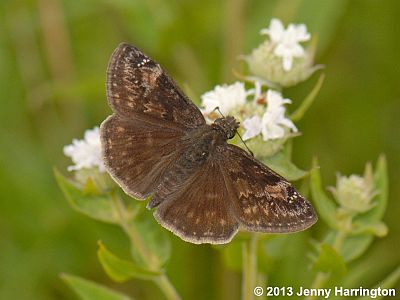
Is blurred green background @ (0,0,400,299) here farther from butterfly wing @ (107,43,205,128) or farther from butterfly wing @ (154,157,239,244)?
butterfly wing @ (154,157,239,244)

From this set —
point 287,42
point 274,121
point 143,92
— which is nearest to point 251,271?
point 274,121

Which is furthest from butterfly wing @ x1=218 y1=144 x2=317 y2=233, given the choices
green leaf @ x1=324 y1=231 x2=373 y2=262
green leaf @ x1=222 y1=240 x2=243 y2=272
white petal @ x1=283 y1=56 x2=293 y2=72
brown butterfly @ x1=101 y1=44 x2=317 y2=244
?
green leaf @ x1=324 y1=231 x2=373 y2=262

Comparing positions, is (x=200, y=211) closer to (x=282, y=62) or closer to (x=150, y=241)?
(x=150, y=241)

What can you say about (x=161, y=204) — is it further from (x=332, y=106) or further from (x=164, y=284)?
(x=332, y=106)

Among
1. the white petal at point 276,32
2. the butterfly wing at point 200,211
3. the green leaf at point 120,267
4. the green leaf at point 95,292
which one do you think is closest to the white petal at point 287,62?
the white petal at point 276,32

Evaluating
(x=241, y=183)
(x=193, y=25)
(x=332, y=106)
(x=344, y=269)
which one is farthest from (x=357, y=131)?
(x=241, y=183)
